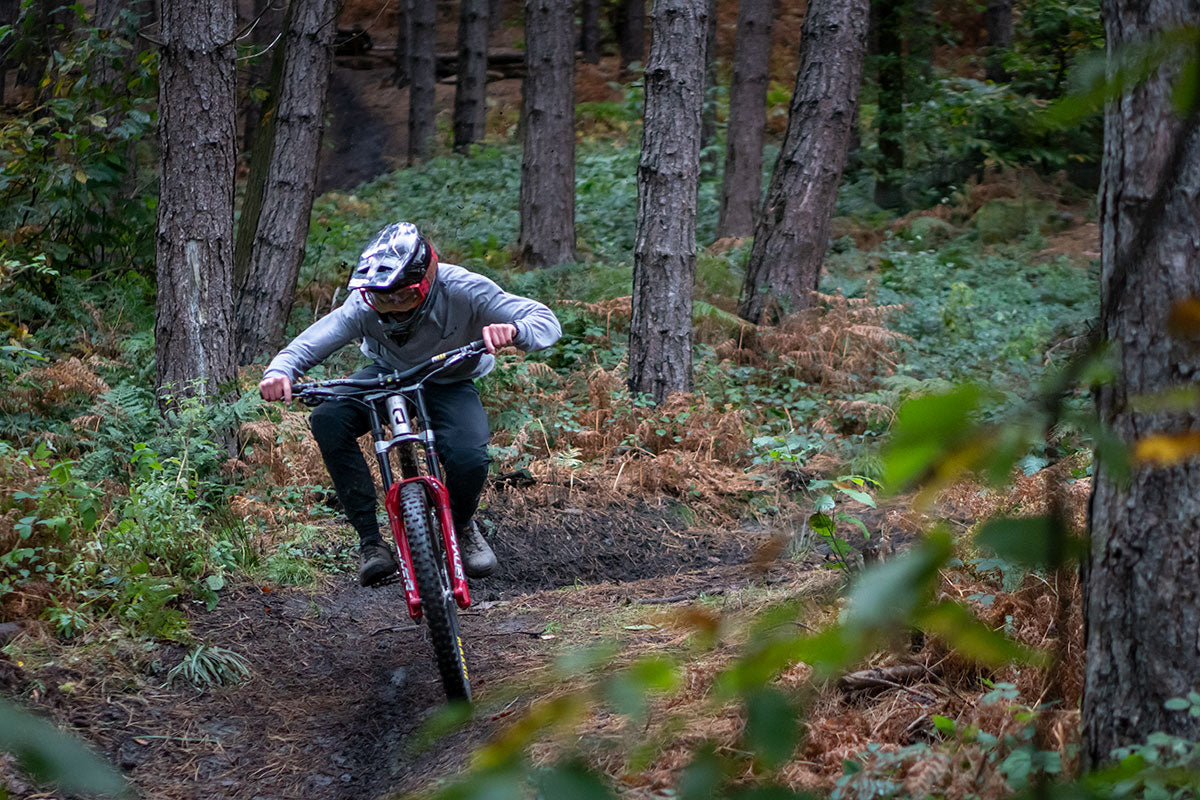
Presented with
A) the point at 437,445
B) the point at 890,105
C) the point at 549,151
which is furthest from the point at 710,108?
the point at 437,445

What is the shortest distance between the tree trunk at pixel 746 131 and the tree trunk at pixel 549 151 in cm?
263

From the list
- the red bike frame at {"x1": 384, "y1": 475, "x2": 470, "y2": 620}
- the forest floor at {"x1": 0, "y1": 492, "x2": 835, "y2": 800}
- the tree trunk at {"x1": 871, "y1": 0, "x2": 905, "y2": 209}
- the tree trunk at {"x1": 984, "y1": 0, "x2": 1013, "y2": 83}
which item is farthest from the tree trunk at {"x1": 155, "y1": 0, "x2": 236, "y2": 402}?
the tree trunk at {"x1": 984, "y1": 0, "x2": 1013, "y2": 83}

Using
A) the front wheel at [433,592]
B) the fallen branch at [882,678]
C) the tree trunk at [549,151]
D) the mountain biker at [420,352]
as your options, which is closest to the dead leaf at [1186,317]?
the fallen branch at [882,678]

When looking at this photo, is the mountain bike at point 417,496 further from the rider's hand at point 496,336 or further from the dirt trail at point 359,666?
the dirt trail at point 359,666

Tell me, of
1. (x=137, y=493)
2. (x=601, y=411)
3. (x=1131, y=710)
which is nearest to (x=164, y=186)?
(x=137, y=493)

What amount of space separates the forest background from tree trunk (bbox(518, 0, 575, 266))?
73mm

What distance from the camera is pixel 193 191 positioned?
24.5 ft

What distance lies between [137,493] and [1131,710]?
527 centimetres

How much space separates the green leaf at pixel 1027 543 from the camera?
83cm

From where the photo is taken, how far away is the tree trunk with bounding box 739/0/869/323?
34.8 feet

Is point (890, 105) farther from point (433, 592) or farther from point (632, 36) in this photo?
point (433, 592)

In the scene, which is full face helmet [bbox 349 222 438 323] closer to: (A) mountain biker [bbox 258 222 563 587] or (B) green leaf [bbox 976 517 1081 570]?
(A) mountain biker [bbox 258 222 563 587]

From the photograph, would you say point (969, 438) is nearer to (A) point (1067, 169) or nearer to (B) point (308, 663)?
(B) point (308, 663)

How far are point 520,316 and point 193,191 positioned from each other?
3.69 m
